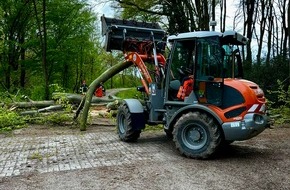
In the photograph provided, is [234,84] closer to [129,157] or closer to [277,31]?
[129,157]

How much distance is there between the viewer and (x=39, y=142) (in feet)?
30.2

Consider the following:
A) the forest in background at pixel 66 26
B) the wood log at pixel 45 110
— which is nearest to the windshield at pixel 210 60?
the wood log at pixel 45 110

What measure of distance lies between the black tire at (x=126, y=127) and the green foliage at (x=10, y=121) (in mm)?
4611

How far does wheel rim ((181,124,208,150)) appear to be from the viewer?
22.9ft

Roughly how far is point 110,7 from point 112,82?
109ft

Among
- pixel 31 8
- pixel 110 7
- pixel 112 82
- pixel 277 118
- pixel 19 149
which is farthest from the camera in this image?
pixel 112 82

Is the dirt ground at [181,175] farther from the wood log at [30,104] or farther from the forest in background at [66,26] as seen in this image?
the forest in background at [66,26]

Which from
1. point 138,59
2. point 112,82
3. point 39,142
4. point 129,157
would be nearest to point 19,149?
point 39,142

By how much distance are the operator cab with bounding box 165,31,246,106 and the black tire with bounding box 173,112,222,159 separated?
0.41 metres

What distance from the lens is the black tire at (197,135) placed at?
679 cm

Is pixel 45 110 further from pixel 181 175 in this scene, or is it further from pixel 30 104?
pixel 181 175

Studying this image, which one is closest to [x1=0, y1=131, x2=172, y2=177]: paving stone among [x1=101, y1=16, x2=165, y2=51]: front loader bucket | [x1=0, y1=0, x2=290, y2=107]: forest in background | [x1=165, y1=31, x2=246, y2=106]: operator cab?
[x1=165, y1=31, x2=246, y2=106]: operator cab

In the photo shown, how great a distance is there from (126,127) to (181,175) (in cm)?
Result: 308

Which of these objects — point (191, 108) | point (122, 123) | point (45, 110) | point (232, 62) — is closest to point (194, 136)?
point (191, 108)
